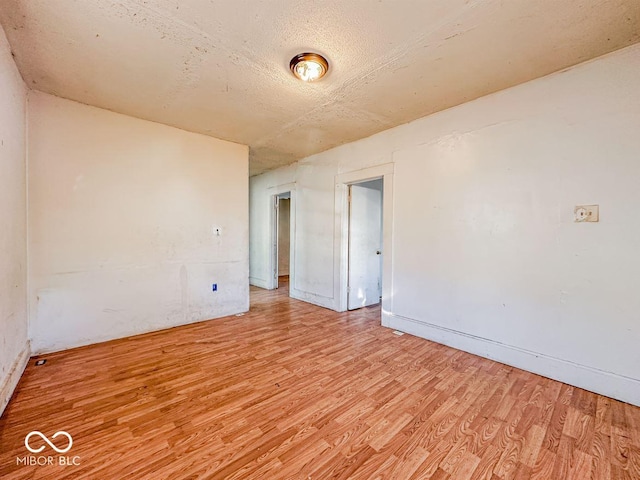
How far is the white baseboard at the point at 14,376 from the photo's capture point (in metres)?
1.76

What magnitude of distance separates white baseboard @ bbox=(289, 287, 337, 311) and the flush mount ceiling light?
10.4ft

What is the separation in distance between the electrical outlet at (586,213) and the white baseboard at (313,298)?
3086 mm

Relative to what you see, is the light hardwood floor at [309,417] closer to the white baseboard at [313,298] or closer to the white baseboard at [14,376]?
the white baseboard at [14,376]

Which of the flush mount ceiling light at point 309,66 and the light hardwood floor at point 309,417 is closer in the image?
the light hardwood floor at point 309,417


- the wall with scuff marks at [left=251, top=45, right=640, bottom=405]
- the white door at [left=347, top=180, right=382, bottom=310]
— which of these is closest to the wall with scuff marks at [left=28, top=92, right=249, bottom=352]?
the white door at [left=347, top=180, right=382, bottom=310]

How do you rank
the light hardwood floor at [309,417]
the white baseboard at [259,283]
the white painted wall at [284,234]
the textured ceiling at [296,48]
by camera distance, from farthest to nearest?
the white painted wall at [284,234] < the white baseboard at [259,283] < the textured ceiling at [296,48] < the light hardwood floor at [309,417]

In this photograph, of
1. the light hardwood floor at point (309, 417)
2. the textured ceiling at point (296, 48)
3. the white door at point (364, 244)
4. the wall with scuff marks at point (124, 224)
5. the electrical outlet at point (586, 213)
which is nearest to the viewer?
the light hardwood floor at point (309, 417)

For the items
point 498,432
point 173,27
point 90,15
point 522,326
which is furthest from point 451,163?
point 90,15

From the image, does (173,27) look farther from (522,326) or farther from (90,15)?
(522,326)

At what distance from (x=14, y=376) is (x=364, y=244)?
404 centimetres

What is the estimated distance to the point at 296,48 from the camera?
6.31 ft

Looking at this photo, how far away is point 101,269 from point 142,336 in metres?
0.91

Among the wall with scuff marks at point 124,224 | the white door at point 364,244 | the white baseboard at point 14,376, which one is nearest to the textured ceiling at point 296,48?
the wall with scuff marks at point 124,224

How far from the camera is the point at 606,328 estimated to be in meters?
2.00
